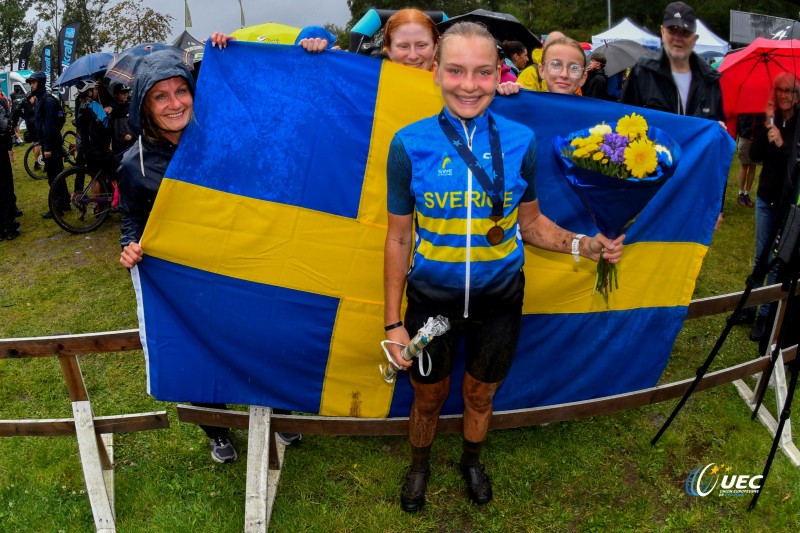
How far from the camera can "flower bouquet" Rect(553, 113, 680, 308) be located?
219 centimetres

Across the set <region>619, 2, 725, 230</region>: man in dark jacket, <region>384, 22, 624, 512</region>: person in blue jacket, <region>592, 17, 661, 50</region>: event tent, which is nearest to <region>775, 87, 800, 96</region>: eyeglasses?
<region>619, 2, 725, 230</region>: man in dark jacket

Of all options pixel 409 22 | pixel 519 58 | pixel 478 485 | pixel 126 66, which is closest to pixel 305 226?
pixel 409 22

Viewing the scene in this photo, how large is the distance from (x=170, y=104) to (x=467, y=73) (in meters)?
1.33

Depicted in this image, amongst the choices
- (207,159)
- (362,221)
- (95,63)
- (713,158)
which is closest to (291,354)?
(362,221)

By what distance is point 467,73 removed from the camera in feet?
7.16

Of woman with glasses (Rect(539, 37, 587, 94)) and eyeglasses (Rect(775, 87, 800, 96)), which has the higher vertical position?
woman with glasses (Rect(539, 37, 587, 94))

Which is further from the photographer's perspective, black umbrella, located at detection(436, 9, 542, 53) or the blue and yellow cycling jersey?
black umbrella, located at detection(436, 9, 542, 53)

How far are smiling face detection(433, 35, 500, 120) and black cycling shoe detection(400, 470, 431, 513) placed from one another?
179 cm

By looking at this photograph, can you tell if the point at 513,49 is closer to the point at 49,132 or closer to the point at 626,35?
the point at 49,132

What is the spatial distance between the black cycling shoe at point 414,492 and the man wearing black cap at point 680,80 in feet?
8.37

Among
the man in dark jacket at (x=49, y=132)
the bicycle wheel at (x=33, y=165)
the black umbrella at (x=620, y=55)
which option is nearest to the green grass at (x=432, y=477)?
the man in dark jacket at (x=49, y=132)

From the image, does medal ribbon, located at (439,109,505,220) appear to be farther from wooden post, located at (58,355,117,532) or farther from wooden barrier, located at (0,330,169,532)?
wooden post, located at (58,355,117,532)

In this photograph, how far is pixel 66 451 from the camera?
3.55 meters

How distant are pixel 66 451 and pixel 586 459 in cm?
304
